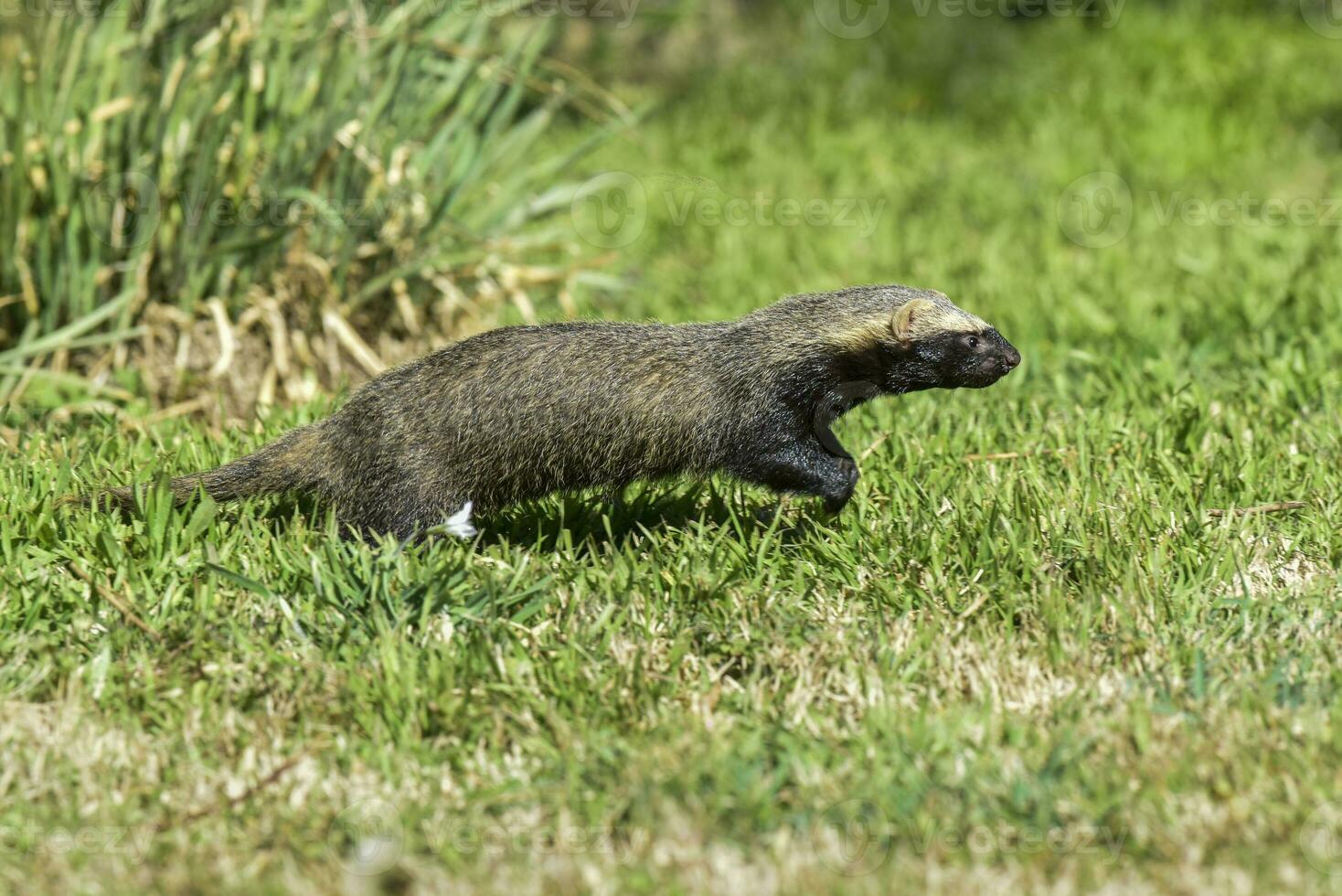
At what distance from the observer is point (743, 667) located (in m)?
3.49

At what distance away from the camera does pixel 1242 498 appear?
4.26 meters

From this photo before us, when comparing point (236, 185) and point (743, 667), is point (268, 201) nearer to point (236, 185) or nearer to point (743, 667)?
point (236, 185)

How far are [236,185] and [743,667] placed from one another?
10.7 ft

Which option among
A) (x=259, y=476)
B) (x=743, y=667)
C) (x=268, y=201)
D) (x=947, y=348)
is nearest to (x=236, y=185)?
(x=268, y=201)

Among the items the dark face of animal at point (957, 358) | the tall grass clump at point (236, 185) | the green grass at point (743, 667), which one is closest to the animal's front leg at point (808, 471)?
the green grass at point (743, 667)

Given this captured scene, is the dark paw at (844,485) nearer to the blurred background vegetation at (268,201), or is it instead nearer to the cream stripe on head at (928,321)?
the cream stripe on head at (928,321)

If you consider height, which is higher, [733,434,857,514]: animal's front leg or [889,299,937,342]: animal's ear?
[889,299,937,342]: animal's ear

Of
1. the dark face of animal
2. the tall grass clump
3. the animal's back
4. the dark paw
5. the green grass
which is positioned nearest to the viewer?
the green grass

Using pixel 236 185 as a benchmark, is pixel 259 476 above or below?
below

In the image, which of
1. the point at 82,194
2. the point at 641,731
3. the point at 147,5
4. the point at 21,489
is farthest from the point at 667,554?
the point at 147,5

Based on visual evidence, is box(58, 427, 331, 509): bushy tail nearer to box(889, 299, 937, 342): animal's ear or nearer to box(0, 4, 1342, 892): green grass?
box(0, 4, 1342, 892): green grass

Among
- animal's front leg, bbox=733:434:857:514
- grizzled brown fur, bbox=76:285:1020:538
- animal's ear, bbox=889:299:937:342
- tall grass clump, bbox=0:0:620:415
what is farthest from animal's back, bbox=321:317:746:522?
tall grass clump, bbox=0:0:620:415

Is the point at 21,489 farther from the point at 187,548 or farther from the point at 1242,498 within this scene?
the point at 1242,498

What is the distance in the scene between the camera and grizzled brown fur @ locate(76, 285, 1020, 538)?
4.05 metres
